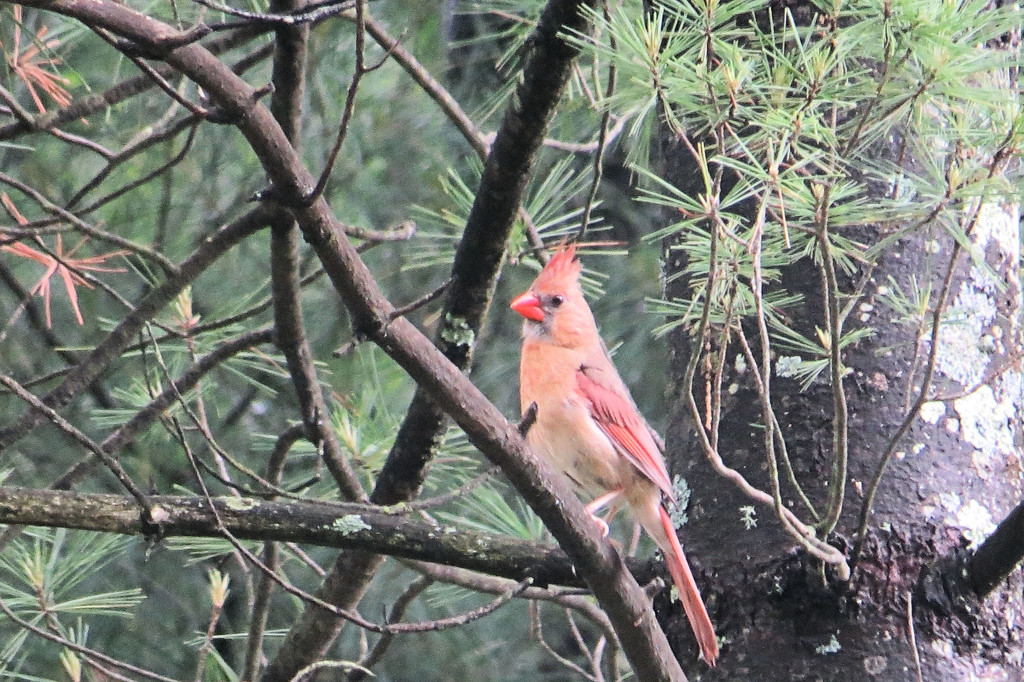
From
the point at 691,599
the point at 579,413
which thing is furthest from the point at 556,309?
the point at 691,599

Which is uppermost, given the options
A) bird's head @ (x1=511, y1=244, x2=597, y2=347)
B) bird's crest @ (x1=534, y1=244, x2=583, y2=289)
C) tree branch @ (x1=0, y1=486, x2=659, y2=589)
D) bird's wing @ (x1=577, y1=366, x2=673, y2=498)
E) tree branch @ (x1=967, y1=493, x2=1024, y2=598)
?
bird's crest @ (x1=534, y1=244, x2=583, y2=289)

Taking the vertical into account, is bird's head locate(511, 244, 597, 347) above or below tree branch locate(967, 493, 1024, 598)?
above

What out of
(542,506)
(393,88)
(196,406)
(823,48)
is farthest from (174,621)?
(823,48)

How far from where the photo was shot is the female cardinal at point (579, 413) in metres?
3.14

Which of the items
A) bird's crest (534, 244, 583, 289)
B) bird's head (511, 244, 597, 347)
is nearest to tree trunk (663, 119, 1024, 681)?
bird's crest (534, 244, 583, 289)

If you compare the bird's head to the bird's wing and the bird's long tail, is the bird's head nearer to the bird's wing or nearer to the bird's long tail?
the bird's wing

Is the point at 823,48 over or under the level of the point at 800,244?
over

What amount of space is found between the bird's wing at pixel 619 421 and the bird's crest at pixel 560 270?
9.8 inches

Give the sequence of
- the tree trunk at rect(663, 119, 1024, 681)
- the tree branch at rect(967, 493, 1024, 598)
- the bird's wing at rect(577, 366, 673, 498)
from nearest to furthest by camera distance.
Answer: the tree branch at rect(967, 493, 1024, 598) → the tree trunk at rect(663, 119, 1024, 681) → the bird's wing at rect(577, 366, 673, 498)

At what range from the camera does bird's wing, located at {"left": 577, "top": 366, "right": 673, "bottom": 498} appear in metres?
3.14

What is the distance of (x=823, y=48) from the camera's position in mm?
1964

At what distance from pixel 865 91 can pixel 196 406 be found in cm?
255

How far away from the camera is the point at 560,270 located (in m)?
3.35

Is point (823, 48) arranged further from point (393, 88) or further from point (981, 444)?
point (393, 88)
